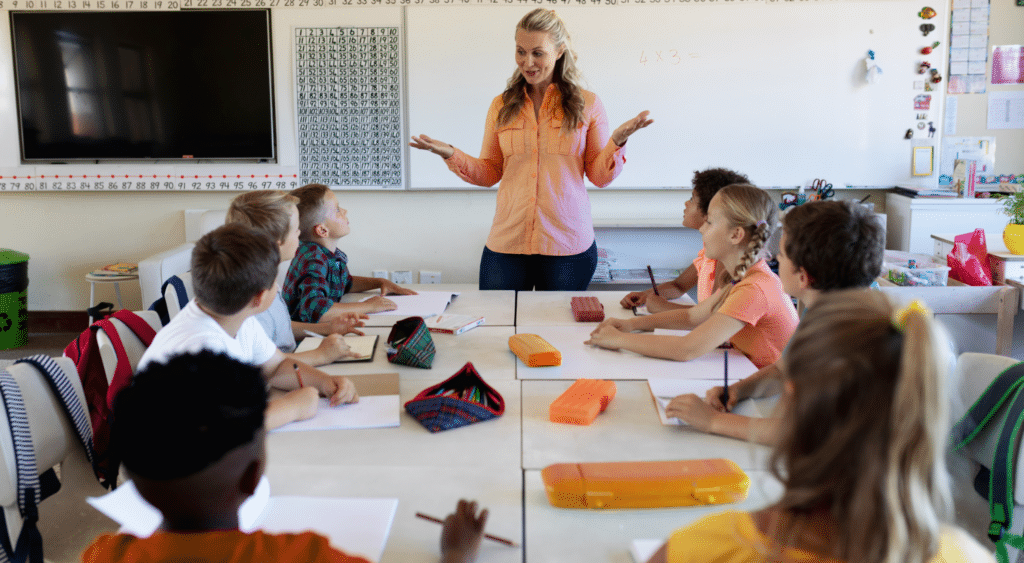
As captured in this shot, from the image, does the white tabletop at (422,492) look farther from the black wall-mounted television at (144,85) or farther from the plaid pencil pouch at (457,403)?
the black wall-mounted television at (144,85)

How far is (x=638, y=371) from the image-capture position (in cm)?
179

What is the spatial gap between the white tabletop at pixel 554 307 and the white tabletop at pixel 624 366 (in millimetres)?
260

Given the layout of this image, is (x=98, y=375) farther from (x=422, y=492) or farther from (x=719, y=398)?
(x=719, y=398)

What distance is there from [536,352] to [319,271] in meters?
0.94

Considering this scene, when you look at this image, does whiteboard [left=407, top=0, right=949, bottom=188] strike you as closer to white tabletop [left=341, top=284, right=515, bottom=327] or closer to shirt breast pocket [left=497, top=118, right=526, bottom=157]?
shirt breast pocket [left=497, top=118, right=526, bottom=157]

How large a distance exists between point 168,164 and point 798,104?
3365 millimetres

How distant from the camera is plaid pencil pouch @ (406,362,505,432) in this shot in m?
1.43

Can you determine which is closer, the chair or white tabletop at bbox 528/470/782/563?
white tabletop at bbox 528/470/782/563

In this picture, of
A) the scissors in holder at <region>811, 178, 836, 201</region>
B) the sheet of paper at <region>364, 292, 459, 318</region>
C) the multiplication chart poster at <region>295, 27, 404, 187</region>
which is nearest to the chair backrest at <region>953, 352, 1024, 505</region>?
the sheet of paper at <region>364, 292, 459, 318</region>

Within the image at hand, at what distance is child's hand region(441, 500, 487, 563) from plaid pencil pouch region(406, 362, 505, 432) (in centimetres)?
42

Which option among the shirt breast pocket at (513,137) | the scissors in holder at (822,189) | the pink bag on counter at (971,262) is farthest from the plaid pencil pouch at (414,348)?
the scissors in holder at (822,189)

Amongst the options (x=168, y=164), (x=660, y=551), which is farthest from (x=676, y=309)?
(x=168, y=164)

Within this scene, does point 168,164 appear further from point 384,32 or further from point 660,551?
point 660,551

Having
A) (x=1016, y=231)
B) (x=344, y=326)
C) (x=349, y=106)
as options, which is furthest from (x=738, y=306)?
(x=349, y=106)
